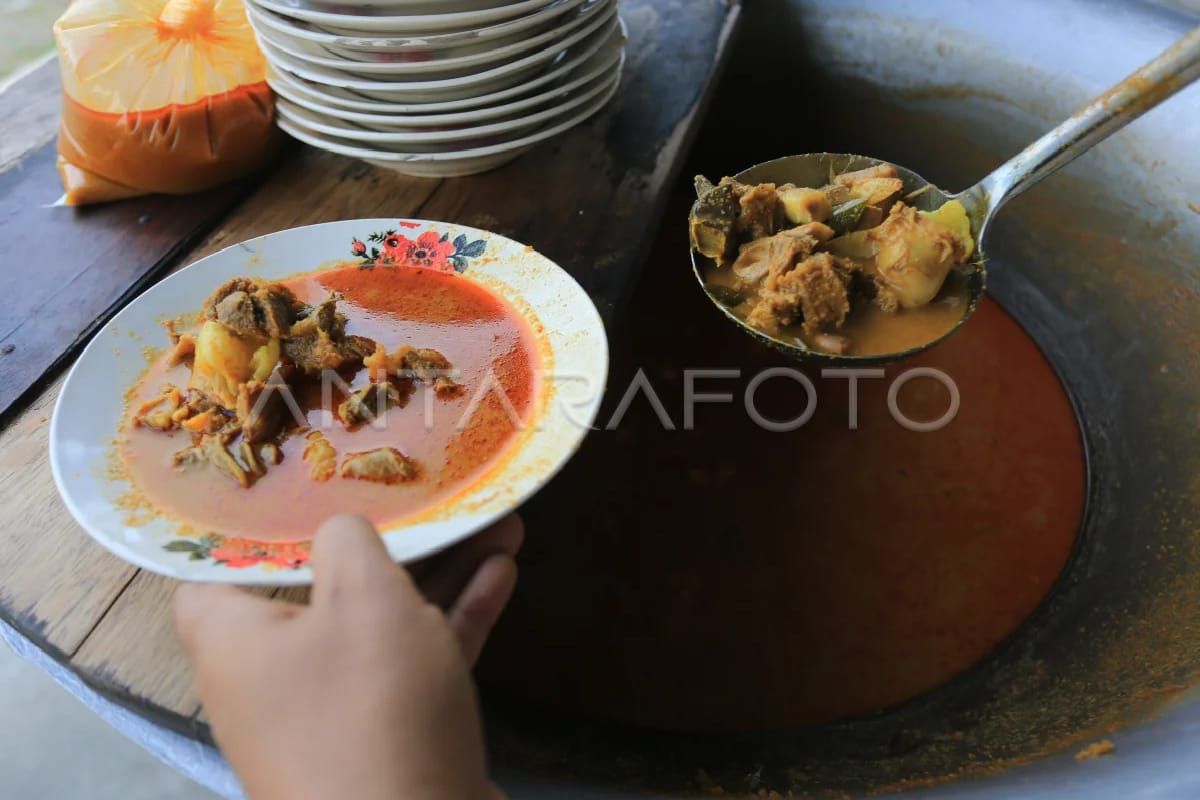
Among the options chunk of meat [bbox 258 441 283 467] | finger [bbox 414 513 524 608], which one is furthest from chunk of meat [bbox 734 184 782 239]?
chunk of meat [bbox 258 441 283 467]

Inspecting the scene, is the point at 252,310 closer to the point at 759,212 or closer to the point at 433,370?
the point at 433,370

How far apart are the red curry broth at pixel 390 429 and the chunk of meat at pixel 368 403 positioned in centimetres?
1

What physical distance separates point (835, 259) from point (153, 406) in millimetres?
903

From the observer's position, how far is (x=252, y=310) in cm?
99

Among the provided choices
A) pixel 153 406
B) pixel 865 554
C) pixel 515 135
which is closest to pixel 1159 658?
pixel 865 554

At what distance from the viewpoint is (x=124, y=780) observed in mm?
1563

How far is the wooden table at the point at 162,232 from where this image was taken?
2.89 feet

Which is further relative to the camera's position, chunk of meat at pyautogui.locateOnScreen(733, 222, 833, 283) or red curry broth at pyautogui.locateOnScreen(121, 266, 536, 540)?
chunk of meat at pyautogui.locateOnScreen(733, 222, 833, 283)

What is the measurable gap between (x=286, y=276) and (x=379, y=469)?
401 mm

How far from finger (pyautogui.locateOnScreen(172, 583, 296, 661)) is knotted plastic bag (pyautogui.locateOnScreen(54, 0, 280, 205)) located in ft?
3.15

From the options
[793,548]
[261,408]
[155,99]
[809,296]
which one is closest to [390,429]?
[261,408]

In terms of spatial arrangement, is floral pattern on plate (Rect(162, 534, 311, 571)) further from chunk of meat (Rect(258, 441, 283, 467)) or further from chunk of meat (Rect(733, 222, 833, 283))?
chunk of meat (Rect(733, 222, 833, 283))

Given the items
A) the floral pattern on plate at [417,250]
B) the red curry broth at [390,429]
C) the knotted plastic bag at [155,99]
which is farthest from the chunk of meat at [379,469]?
the knotted plastic bag at [155,99]

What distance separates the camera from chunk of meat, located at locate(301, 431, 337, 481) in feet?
2.97
